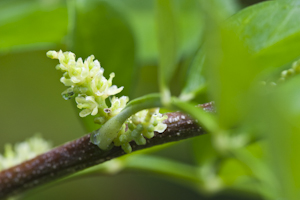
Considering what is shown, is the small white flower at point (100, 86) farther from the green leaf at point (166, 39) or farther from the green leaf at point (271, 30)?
the green leaf at point (271, 30)

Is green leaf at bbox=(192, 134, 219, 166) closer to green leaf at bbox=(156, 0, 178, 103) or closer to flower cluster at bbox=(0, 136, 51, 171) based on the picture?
flower cluster at bbox=(0, 136, 51, 171)

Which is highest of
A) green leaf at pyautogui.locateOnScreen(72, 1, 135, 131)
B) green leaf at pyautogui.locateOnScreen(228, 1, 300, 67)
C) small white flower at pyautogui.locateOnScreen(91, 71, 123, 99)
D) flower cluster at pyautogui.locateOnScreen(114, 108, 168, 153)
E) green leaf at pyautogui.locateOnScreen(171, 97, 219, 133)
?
green leaf at pyautogui.locateOnScreen(72, 1, 135, 131)

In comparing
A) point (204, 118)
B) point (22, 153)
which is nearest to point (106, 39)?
point (22, 153)

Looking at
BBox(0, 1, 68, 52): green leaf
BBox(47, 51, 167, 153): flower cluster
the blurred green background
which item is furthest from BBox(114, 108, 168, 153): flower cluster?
BBox(0, 1, 68, 52): green leaf

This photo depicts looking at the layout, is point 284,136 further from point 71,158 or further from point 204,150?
point 204,150

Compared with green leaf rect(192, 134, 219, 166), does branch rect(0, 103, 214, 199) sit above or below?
below

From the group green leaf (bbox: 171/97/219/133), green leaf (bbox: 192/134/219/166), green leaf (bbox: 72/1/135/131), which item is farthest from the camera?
green leaf (bbox: 192/134/219/166)

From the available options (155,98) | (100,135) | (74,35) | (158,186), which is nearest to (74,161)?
(100,135)
